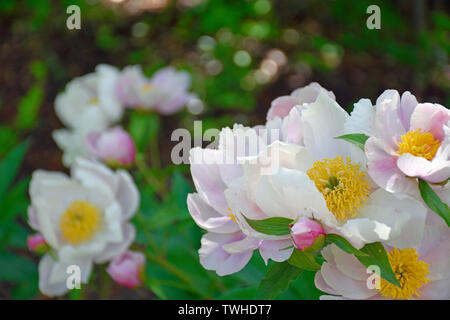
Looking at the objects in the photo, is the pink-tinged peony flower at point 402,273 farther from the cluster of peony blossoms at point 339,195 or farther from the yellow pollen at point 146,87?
the yellow pollen at point 146,87

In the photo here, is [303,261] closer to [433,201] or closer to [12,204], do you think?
[433,201]

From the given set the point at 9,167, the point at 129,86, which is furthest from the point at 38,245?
the point at 129,86

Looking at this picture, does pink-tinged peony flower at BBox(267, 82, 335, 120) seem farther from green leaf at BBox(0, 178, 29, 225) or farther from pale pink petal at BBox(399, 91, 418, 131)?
green leaf at BBox(0, 178, 29, 225)

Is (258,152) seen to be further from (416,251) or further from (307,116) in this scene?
(416,251)

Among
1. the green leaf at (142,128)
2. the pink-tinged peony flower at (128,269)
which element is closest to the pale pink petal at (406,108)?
the pink-tinged peony flower at (128,269)

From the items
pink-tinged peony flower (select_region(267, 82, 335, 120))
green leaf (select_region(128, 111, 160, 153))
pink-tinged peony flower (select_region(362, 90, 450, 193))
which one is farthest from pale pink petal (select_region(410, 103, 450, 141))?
green leaf (select_region(128, 111, 160, 153))
